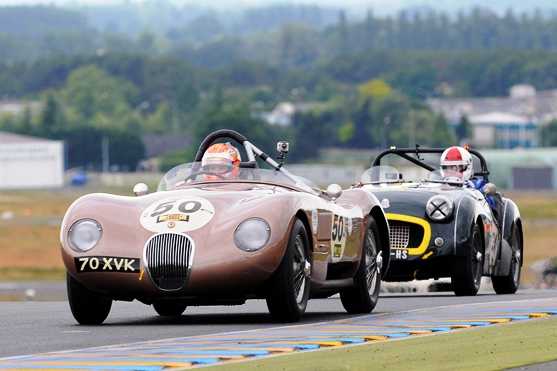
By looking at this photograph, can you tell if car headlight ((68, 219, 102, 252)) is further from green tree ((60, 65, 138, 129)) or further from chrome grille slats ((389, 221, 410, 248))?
green tree ((60, 65, 138, 129))

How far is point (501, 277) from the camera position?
17922 millimetres

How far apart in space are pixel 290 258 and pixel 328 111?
179187 millimetres

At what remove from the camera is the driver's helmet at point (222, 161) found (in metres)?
12.5

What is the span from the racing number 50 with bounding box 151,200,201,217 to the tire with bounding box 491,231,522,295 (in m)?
Result: 7.40

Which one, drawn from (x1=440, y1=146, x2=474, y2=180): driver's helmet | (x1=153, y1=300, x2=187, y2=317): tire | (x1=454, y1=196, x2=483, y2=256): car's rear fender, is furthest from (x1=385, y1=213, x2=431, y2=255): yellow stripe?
(x1=153, y1=300, x2=187, y2=317): tire

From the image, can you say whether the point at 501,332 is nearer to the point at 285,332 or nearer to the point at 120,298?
the point at 285,332

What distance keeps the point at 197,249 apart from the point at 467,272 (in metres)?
5.77

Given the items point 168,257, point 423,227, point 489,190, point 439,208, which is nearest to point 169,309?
point 168,257

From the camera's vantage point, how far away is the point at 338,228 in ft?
40.0

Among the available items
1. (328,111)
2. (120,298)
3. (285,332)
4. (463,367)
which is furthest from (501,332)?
(328,111)

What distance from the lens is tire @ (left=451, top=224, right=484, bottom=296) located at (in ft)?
52.5

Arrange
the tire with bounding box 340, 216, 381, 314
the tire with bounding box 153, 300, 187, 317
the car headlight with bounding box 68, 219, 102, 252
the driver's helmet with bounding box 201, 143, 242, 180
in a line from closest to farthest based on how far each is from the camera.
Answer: the car headlight with bounding box 68, 219, 102, 252, the driver's helmet with bounding box 201, 143, 242, 180, the tire with bounding box 340, 216, 381, 314, the tire with bounding box 153, 300, 187, 317

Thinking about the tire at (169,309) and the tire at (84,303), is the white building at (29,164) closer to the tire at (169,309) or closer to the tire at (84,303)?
the tire at (169,309)

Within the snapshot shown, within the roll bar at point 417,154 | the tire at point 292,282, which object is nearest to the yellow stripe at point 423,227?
the roll bar at point 417,154
